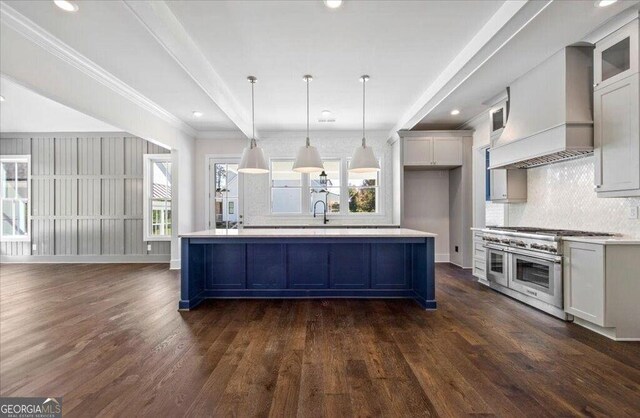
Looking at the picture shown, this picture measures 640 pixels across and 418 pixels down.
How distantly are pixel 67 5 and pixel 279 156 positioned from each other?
4.29 meters

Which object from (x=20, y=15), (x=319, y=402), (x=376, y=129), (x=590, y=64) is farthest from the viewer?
(x=376, y=129)

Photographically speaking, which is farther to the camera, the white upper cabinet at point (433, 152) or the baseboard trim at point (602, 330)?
the white upper cabinet at point (433, 152)

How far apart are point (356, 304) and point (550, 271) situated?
6.99 feet

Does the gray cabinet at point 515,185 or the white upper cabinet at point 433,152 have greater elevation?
the white upper cabinet at point 433,152

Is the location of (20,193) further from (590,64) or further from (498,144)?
(590,64)

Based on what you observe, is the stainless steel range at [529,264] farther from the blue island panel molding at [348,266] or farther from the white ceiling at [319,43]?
the white ceiling at [319,43]

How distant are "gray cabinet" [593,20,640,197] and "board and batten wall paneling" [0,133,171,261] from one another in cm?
733

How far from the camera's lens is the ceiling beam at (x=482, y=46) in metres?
2.43

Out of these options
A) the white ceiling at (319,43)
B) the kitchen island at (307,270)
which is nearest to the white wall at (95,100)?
the white ceiling at (319,43)

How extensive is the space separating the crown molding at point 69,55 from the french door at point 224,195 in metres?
1.76

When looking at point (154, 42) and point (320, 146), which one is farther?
point (320, 146)

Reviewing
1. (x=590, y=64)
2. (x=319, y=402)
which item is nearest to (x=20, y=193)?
(x=319, y=402)

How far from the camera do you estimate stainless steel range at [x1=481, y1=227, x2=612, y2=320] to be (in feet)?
10.4

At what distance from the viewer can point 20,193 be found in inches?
268
